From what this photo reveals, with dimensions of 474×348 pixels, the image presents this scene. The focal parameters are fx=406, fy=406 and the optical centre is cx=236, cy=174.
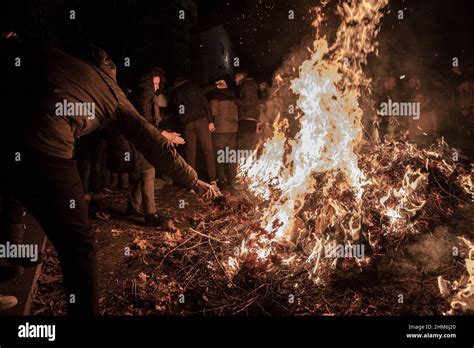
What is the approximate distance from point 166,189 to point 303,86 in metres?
4.49

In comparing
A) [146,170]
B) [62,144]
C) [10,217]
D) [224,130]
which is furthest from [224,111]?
[62,144]

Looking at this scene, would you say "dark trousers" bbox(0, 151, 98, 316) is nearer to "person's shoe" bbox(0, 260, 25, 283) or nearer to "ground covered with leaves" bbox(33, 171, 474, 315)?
"ground covered with leaves" bbox(33, 171, 474, 315)

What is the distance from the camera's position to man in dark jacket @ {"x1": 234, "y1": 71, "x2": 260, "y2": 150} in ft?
33.9

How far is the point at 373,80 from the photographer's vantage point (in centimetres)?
1430

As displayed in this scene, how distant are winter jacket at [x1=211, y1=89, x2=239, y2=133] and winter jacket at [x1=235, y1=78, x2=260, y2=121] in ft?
0.55

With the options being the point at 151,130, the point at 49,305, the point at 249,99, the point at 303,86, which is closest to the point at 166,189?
the point at 249,99

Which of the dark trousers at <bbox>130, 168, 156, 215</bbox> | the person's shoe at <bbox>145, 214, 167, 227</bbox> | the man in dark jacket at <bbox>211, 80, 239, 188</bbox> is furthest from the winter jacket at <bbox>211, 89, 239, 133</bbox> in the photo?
the person's shoe at <bbox>145, 214, 167, 227</bbox>

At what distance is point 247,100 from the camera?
33.9 feet

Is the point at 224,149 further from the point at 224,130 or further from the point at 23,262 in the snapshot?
the point at 23,262

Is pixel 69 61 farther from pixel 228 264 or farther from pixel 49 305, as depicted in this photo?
pixel 228 264

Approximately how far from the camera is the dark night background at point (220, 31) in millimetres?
11430

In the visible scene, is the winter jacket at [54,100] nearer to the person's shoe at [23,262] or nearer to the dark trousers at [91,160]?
the person's shoe at [23,262]

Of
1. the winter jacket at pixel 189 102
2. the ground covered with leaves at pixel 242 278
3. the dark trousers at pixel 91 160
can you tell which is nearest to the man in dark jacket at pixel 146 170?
the ground covered with leaves at pixel 242 278

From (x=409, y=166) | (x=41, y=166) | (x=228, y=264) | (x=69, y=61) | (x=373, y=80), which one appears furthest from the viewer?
(x=373, y=80)
